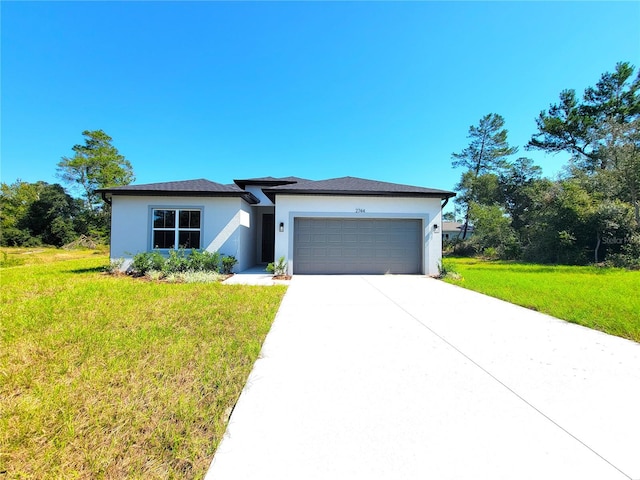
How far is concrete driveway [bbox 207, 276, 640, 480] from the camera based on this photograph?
5.64ft

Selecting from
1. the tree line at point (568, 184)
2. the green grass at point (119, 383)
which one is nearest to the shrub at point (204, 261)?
the green grass at point (119, 383)

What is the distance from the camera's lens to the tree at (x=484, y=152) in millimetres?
29000

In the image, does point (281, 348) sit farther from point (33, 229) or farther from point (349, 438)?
point (33, 229)

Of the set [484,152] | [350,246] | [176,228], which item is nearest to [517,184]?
[484,152]

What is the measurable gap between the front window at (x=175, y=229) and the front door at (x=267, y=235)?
4263 millimetres

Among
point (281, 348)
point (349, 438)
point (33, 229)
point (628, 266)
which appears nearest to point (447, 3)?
point (281, 348)

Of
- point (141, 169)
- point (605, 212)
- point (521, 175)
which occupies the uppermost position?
point (141, 169)

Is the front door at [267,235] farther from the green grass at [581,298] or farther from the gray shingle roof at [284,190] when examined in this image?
the green grass at [581,298]

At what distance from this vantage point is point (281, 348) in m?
3.55

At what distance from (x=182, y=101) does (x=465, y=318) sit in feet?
55.6

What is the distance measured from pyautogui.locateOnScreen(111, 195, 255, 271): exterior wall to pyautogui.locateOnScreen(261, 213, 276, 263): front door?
3556mm

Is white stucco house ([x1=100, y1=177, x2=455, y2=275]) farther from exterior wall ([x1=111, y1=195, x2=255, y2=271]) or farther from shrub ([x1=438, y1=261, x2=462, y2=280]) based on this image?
shrub ([x1=438, y1=261, x2=462, y2=280])

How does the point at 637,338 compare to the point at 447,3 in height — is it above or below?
below

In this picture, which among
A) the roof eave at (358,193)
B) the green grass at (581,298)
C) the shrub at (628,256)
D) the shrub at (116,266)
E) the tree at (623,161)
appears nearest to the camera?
the green grass at (581,298)
